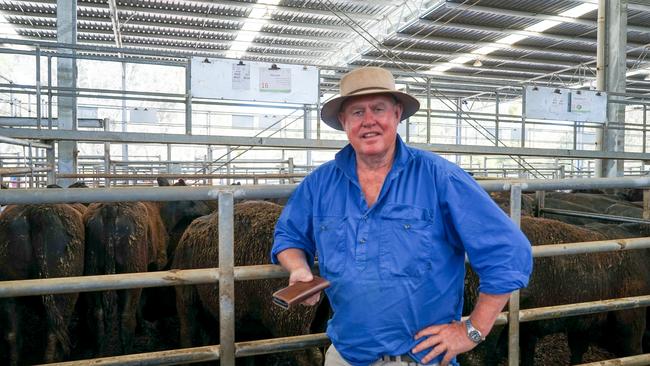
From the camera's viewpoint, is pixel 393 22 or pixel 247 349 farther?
pixel 393 22

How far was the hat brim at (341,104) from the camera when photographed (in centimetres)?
198

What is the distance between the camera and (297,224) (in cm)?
Answer: 215

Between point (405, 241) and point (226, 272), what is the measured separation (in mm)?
877

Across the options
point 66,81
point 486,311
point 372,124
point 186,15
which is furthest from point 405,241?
point 186,15

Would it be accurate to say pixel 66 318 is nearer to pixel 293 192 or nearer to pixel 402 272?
pixel 293 192

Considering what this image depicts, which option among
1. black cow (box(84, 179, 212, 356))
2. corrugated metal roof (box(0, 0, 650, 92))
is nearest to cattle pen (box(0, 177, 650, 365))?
black cow (box(84, 179, 212, 356))

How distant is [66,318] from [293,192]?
9.81 ft

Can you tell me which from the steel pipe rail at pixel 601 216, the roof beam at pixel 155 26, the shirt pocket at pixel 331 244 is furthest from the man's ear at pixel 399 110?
the roof beam at pixel 155 26

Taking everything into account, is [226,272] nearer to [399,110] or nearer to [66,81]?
[399,110]

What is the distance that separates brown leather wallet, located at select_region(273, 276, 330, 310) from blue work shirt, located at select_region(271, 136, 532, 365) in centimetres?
7

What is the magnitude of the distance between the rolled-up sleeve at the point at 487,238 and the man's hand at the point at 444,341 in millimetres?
197

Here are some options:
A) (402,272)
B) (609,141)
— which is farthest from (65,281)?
(609,141)

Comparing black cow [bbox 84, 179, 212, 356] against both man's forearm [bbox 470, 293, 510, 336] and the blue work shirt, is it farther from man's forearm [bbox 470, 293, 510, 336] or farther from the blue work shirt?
man's forearm [bbox 470, 293, 510, 336]

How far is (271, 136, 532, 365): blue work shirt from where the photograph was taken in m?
1.81
